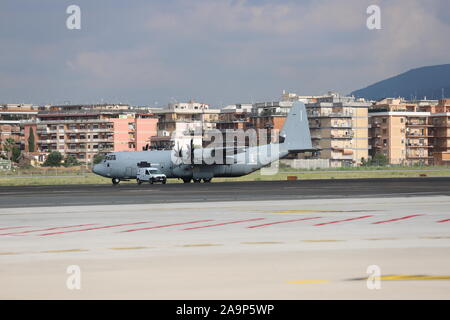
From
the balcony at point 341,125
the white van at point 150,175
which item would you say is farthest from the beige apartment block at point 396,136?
the white van at point 150,175

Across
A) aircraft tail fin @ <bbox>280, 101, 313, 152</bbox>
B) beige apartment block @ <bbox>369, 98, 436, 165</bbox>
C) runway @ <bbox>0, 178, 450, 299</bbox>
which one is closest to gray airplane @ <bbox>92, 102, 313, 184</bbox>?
aircraft tail fin @ <bbox>280, 101, 313, 152</bbox>

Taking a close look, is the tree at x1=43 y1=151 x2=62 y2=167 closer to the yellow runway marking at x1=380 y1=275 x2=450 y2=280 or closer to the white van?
the white van

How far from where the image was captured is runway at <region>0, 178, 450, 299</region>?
1488 centimetres

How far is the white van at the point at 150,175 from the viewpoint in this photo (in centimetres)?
7294

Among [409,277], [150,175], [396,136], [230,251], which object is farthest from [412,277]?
[396,136]

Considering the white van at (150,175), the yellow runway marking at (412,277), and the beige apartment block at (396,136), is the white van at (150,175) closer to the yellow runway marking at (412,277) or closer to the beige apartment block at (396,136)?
the yellow runway marking at (412,277)

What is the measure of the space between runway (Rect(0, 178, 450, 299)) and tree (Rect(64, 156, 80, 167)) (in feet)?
461

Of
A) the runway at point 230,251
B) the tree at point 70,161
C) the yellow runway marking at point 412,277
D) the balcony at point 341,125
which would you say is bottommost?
the tree at point 70,161

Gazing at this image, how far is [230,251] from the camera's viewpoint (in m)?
20.3

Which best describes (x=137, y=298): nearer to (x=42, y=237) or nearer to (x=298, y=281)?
(x=298, y=281)

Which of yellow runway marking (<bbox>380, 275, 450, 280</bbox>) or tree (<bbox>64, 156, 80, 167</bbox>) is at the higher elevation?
yellow runway marking (<bbox>380, 275, 450, 280</bbox>)

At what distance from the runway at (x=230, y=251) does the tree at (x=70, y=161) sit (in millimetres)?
140364

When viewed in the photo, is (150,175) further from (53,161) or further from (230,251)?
(53,161)

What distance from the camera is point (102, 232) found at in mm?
26188
